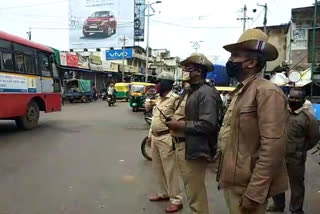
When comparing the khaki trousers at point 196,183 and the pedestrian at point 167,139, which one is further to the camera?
the pedestrian at point 167,139

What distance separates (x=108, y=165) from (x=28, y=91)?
21.6 feet

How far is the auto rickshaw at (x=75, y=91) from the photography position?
3312cm

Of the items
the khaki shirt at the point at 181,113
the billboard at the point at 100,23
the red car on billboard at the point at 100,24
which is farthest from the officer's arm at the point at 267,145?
the red car on billboard at the point at 100,24

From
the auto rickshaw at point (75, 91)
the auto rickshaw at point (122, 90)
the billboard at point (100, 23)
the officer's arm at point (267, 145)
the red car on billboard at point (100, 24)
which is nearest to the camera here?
the officer's arm at point (267, 145)

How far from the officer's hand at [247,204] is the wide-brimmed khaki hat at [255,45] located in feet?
3.04

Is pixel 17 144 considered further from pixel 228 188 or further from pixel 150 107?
pixel 228 188

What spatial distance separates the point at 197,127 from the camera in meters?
3.57

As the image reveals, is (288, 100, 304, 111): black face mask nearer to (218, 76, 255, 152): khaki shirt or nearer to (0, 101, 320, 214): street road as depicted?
(0, 101, 320, 214): street road

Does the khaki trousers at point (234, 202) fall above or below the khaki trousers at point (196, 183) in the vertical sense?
above

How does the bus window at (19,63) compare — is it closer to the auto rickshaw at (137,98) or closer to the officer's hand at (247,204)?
the auto rickshaw at (137,98)

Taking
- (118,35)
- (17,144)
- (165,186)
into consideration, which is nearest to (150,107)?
(165,186)

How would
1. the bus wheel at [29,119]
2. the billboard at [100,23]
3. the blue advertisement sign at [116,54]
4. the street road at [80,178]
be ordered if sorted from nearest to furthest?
the street road at [80,178]
the bus wheel at [29,119]
the billboard at [100,23]
the blue advertisement sign at [116,54]

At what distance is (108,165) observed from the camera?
25.2ft

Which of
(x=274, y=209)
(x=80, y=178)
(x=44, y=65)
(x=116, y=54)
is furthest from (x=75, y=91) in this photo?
(x=274, y=209)
